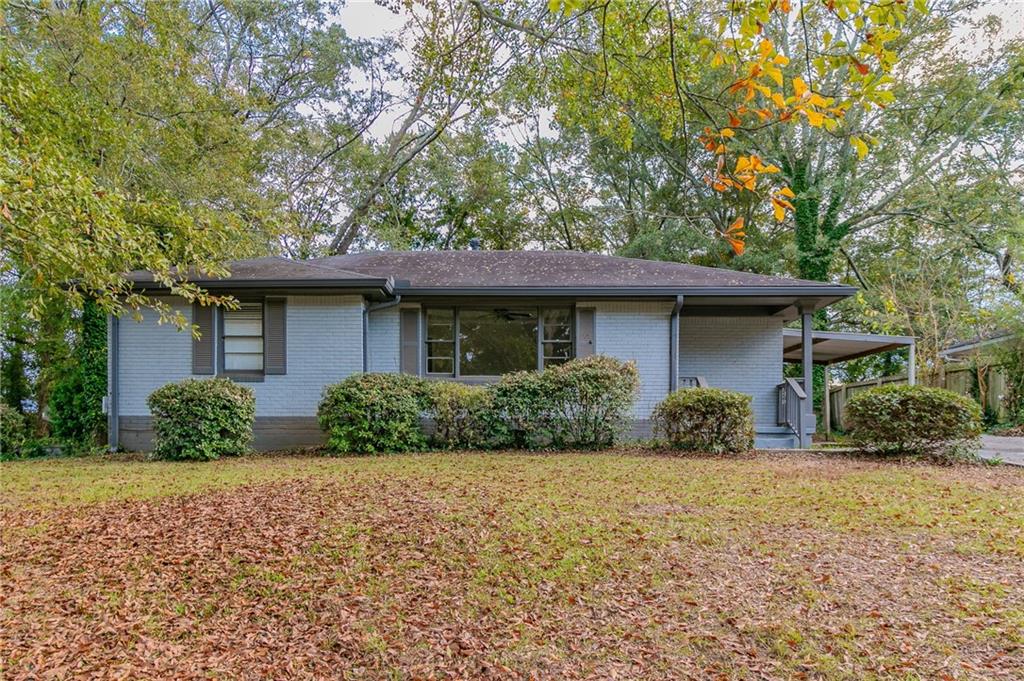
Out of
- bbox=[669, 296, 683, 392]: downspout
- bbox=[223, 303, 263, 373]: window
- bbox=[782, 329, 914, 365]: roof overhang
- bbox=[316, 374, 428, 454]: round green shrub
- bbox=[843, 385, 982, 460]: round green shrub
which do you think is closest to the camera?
bbox=[843, 385, 982, 460]: round green shrub

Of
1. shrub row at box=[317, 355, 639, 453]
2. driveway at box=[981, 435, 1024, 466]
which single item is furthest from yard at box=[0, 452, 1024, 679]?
driveway at box=[981, 435, 1024, 466]

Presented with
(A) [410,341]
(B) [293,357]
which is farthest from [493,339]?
(B) [293,357]

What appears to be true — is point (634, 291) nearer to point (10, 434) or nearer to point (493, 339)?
point (493, 339)

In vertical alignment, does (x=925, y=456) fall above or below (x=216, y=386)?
below

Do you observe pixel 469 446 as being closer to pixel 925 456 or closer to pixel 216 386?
pixel 216 386

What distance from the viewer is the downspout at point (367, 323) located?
10367 millimetres

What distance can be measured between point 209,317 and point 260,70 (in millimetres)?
12137

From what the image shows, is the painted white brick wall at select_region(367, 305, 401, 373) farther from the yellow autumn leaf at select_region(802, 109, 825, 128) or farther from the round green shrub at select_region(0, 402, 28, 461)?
the yellow autumn leaf at select_region(802, 109, 825, 128)

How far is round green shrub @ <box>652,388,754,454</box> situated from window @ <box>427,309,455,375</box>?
4.37 m

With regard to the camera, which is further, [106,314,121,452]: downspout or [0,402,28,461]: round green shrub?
[0,402,28,461]: round green shrub

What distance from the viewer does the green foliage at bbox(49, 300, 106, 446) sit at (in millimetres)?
10859

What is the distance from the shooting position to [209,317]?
1028cm

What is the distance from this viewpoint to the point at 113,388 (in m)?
10.3

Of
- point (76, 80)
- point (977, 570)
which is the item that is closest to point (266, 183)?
point (76, 80)
